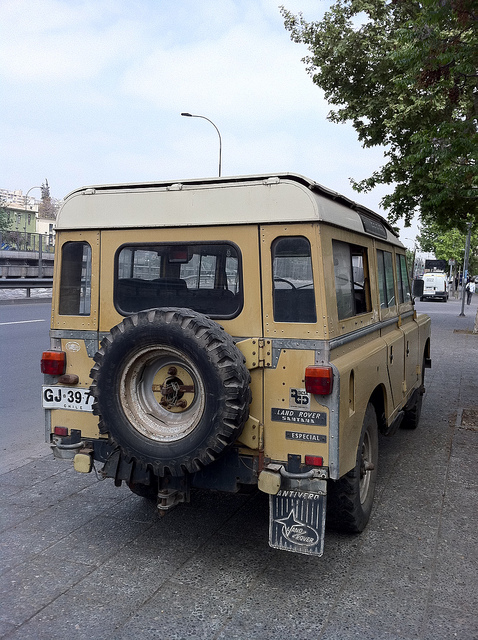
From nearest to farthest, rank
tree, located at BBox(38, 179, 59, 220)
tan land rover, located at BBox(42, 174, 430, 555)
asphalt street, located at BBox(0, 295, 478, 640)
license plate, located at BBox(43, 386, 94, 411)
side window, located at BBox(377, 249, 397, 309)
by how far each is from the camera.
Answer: asphalt street, located at BBox(0, 295, 478, 640), tan land rover, located at BBox(42, 174, 430, 555), license plate, located at BBox(43, 386, 94, 411), side window, located at BBox(377, 249, 397, 309), tree, located at BBox(38, 179, 59, 220)

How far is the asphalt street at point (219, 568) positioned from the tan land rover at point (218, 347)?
303 millimetres

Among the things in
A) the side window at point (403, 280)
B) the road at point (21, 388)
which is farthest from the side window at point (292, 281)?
the road at point (21, 388)

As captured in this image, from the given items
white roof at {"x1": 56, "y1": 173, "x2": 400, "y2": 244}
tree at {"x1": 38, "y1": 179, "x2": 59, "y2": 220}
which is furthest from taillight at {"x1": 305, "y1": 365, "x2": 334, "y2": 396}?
tree at {"x1": 38, "y1": 179, "x2": 59, "y2": 220}

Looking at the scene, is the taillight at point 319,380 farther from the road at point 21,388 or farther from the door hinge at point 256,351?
the road at point 21,388

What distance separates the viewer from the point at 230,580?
3.61 m

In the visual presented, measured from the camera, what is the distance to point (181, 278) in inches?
159

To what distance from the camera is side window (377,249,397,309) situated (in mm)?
5336

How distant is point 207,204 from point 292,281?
72 centimetres

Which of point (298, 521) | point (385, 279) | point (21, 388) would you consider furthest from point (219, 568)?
point (21, 388)

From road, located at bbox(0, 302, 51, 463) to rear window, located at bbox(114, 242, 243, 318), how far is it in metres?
2.63

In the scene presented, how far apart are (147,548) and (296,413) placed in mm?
1366

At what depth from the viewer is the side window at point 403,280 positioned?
6.46 meters

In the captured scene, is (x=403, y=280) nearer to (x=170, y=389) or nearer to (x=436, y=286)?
(x=170, y=389)

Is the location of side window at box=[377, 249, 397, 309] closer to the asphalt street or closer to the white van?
the asphalt street
